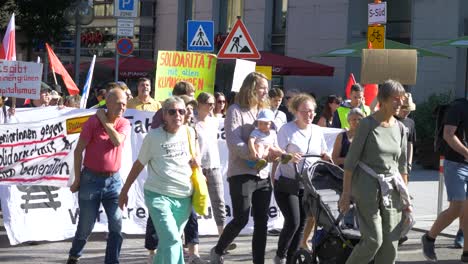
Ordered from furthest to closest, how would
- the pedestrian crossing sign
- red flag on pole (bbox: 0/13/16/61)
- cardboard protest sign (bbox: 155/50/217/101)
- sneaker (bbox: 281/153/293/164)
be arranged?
1. the pedestrian crossing sign
2. red flag on pole (bbox: 0/13/16/61)
3. cardboard protest sign (bbox: 155/50/217/101)
4. sneaker (bbox: 281/153/293/164)

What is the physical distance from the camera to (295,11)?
28.3 m

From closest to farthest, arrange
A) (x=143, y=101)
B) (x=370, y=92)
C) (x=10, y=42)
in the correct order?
(x=143, y=101) < (x=10, y=42) < (x=370, y=92)

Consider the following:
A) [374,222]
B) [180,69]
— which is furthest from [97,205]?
[180,69]

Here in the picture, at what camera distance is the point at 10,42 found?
1248cm

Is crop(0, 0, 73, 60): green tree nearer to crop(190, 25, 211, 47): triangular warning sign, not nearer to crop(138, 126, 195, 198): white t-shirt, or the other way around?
crop(190, 25, 211, 47): triangular warning sign

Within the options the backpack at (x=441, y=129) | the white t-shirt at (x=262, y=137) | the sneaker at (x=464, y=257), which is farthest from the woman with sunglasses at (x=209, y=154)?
the sneaker at (x=464, y=257)

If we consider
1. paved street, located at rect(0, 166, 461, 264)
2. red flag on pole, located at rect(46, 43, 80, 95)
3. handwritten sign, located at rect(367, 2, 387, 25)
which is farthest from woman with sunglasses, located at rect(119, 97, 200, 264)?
red flag on pole, located at rect(46, 43, 80, 95)

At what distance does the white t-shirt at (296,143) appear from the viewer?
353 inches

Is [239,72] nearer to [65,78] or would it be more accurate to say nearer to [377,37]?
[377,37]

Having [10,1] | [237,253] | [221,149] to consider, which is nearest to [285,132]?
[237,253]

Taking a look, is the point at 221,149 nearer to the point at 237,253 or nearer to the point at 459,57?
the point at 237,253

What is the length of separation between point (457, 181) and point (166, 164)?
3511 mm

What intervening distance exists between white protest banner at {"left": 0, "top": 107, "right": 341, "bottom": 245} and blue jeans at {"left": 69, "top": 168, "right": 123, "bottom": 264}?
2.06 m

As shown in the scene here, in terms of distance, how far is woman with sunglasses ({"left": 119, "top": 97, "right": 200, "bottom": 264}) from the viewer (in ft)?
25.8
